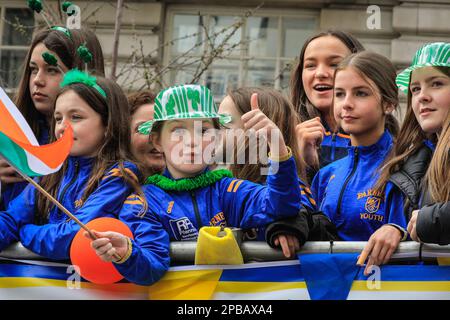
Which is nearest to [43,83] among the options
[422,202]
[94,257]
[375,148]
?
[94,257]

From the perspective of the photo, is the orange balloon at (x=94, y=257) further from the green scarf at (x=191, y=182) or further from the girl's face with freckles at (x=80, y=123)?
the girl's face with freckles at (x=80, y=123)

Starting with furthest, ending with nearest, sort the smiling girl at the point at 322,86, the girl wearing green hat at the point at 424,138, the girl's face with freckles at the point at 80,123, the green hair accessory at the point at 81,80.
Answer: the smiling girl at the point at 322,86
the green hair accessory at the point at 81,80
the girl's face with freckles at the point at 80,123
the girl wearing green hat at the point at 424,138

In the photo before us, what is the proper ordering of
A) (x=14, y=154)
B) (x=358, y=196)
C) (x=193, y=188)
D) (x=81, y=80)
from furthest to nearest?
1. (x=81, y=80)
2. (x=358, y=196)
3. (x=193, y=188)
4. (x=14, y=154)

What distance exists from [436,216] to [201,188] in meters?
0.98

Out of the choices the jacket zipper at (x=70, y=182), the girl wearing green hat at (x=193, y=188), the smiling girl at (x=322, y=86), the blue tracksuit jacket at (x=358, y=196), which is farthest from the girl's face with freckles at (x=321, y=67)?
the jacket zipper at (x=70, y=182)

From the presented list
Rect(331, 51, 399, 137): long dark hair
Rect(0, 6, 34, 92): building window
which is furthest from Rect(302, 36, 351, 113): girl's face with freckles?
Rect(0, 6, 34, 92): building window

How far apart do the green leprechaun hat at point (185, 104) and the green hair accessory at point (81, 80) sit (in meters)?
0.40

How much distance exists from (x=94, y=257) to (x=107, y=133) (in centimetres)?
80

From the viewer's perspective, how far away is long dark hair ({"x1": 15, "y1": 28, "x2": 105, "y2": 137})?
4.52m

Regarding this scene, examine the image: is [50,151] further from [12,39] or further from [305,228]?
[12,39]

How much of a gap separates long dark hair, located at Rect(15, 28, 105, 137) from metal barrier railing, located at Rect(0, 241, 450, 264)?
138 centimetres

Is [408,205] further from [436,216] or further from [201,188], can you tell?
[201,188]

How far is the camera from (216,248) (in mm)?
3340

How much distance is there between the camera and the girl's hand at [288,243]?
3344 mm
